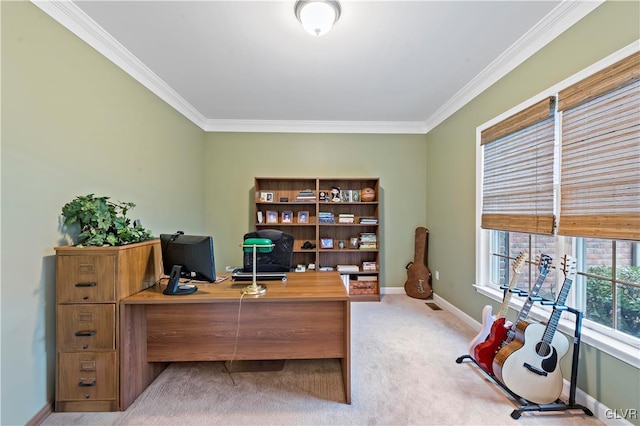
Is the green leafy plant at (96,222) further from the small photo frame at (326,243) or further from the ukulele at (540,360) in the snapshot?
the ukulele at (540,360)

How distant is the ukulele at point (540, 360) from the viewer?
1660mm

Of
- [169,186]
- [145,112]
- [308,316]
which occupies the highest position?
[145,112]

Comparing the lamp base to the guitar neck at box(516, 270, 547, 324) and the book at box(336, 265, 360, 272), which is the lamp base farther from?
the book at box(336, 265, 360, 272)

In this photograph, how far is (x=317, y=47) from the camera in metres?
2.21

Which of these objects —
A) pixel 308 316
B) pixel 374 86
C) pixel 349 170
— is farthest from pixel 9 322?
pixel 349 170

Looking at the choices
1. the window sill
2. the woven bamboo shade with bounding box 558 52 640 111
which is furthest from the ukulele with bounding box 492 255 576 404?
the woven bamboo shade with bounding box 558 52 640 111

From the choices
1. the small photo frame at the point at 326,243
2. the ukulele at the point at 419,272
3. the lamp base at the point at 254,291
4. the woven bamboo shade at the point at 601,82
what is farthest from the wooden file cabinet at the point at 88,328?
the ukulele at the point at 419,272

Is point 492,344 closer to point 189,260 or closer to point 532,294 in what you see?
point 532,294

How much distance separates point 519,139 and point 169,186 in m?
3.58

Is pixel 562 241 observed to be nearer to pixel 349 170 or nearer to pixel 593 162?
pixel 593 162

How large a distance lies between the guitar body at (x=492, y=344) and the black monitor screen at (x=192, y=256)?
6.83 ft

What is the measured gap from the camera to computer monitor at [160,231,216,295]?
183 centimetres

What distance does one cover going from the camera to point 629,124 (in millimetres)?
1430

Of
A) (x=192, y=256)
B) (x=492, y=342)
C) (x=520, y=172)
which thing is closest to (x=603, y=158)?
(x=520, y=172)
